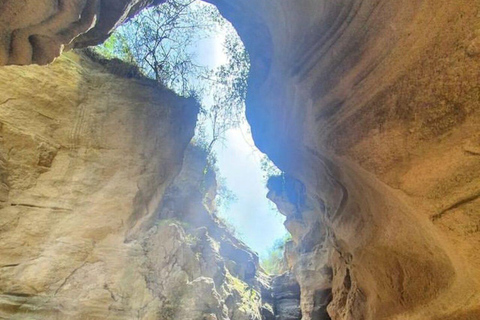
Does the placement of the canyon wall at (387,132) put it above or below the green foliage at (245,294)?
above

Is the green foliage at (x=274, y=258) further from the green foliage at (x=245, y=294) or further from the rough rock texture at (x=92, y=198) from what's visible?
the rough rock texture at (x=92, y=198)

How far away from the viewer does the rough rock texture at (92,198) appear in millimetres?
6277

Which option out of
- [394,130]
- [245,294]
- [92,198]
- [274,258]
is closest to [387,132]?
[394,130]

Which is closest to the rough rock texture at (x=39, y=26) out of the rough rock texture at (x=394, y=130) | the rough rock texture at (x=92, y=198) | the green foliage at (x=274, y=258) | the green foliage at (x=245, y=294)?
the rough rock texture at (x=92, y=198)

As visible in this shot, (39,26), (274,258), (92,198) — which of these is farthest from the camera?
(274,258)

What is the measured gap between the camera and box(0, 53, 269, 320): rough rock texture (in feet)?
20.6

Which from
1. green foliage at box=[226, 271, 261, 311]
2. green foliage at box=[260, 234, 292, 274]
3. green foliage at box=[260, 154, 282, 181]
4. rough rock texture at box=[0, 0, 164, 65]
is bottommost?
green foliage at box=[226, 271, 261, 311]

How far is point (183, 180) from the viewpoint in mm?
12383

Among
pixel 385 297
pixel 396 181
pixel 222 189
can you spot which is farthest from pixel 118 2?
pixel 222 189

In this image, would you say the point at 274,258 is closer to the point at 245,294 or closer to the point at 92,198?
the point at 245,294

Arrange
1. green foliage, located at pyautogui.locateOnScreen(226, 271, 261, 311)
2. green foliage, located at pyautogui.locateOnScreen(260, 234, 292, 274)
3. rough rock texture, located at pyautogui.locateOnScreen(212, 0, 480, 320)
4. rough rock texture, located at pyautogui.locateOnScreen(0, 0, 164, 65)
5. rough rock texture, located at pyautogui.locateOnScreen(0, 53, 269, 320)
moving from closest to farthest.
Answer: rough rock texture, located at pyautogui.locateOnScreen(212, 0, 480, 320)
rough rock texture, located at pyautogui.locateOnScreen(0, 0, 164, 65)
rough rock texture, located at pyautogui.locateOnScreen(0, 53, 269, 320)
green foliage, located at pyautogui.locateOnScreen(226, 271, 261, 311)
green foliage, located at pyautogui.locateOnScreen(260, 234, 292, 274)

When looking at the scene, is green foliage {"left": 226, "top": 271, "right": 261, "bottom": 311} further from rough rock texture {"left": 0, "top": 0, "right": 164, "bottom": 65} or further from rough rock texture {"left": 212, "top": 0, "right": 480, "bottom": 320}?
rough rock texture {"left": 0, "top": 0, "right": 164, "bottom": 65}

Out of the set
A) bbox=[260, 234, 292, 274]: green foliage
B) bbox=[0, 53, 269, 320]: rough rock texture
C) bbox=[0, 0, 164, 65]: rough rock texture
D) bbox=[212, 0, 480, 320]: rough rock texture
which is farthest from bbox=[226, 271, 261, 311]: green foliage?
bbox=[0, 0, 164, 65]: rough rock texture

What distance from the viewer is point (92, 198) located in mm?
7227
